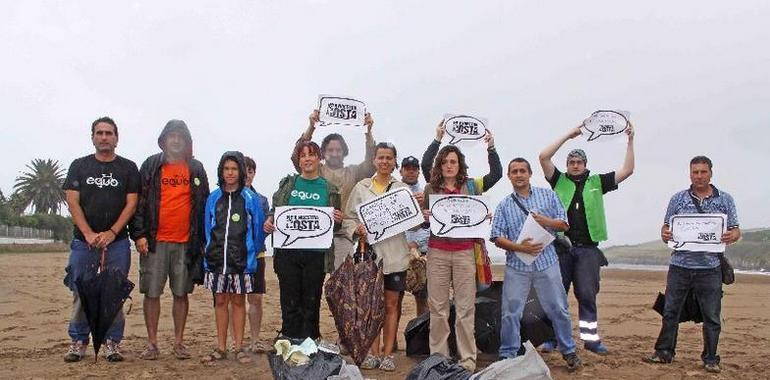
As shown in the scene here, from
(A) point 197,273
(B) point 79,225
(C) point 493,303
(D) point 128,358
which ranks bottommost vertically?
(D) point 128,358

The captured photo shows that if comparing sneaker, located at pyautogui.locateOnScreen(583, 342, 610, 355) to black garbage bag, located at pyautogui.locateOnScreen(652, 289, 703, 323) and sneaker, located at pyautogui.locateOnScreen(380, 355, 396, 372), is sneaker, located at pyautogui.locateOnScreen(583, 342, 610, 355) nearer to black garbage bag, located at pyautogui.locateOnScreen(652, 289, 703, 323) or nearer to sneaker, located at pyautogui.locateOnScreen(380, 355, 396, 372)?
black garbage bag, located at pyautogui.locateOnScreen(652, 289, 703, 323)

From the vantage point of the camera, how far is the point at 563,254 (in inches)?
248

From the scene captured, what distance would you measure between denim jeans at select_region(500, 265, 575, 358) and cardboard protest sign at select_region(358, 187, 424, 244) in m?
1.07

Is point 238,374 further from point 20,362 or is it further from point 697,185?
point 697,185

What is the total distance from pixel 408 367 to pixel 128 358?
108 inches

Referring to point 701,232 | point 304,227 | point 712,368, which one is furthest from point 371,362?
point 701,232

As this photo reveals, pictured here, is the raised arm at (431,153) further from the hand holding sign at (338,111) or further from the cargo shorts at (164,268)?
the cargo shorts at (164,268)

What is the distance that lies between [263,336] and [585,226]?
165 inches

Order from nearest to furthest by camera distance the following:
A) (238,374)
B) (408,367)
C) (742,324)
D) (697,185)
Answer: (238,374) → (408,367) → (697,185) → (742,324)

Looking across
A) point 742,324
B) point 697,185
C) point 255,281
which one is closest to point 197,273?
point 255,281

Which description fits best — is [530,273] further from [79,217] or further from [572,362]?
[79,217]

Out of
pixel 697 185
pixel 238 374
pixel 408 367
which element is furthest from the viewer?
pixel 697 185

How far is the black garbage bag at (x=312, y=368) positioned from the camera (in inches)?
156

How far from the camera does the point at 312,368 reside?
13.2 feet
